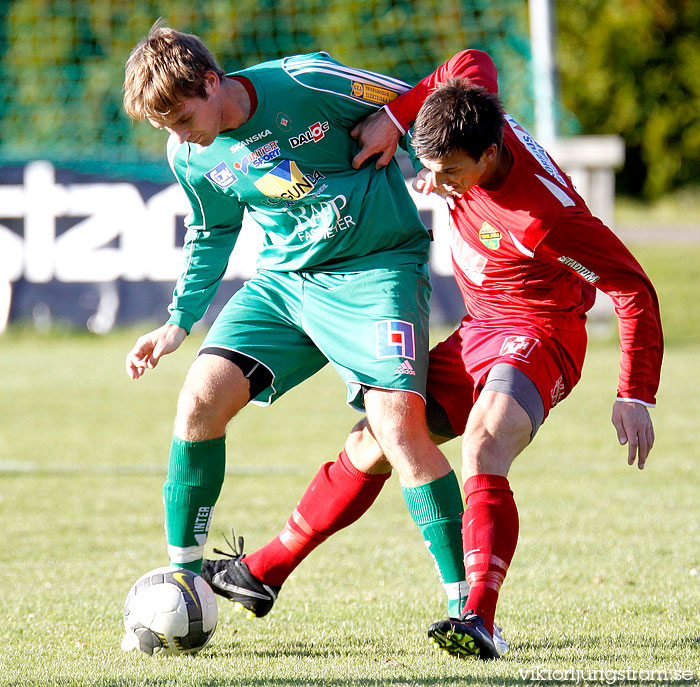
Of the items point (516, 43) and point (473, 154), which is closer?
point (473, 154)

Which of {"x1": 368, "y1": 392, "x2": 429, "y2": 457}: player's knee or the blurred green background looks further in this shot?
the blurred green background

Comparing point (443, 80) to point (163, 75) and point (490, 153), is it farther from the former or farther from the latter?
point (163, 75)

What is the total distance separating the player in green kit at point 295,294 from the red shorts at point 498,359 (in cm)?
16

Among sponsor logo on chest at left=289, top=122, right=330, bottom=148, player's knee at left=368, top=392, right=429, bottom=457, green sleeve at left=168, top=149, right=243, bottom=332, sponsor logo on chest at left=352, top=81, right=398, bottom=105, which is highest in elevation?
sponsor logo on chest at left=352, top=81, right=398, bottom=105

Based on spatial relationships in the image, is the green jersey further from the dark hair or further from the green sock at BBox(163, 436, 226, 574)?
the green sock at BBox(163, 436, 226, 574)

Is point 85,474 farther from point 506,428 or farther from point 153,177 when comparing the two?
point 153,177

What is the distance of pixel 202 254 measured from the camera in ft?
14.4

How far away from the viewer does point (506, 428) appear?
364cm

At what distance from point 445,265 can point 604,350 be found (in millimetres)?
2104

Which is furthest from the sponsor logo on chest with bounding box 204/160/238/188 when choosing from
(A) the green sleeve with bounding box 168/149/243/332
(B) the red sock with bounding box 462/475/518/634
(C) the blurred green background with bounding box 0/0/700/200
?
(C) the blurred green background with bounding box 0/0/700/200

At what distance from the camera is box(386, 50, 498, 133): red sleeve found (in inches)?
159

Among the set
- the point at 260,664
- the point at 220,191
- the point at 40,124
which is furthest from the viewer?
the point at 40,124

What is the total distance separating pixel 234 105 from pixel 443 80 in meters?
0.74

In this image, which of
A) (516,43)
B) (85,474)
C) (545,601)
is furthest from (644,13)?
(545,601)
